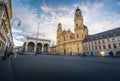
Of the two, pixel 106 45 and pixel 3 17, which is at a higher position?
pixel 3 17

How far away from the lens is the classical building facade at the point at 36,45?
74.1 m

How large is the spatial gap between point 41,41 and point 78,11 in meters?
45.5

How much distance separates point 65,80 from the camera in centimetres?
399

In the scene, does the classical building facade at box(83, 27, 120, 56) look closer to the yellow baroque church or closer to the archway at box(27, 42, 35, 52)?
the yellow baroque church

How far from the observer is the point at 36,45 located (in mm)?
79062

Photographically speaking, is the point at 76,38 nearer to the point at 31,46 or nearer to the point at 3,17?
the point at 31,46

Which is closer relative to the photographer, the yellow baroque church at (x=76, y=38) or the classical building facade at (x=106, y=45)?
the classical building facade at (x=106, y=45)

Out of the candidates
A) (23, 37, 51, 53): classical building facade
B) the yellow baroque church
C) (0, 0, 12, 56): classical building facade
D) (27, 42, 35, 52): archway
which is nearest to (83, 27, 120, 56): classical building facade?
the yellow baroque church

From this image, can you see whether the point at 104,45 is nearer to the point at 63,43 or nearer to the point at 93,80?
the point at 63,43

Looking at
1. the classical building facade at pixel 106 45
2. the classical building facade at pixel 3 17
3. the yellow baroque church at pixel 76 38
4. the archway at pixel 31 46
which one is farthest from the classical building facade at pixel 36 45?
the classical building facade at pixel 3 17

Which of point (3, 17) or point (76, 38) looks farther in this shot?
point (76, 38)

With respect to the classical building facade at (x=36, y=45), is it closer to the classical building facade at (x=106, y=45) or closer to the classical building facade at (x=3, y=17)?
the classical building facade at (x=106, y=45)

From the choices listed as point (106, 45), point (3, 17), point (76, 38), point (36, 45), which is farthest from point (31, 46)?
point (3, 17)

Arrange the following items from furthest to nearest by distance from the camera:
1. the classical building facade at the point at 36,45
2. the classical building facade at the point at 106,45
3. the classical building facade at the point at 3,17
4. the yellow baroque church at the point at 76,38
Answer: the classical building facade at the point at 36,45 → the yellow baroque church at the point at 76,38 → the classical building facade at the point at 106,45 → the classical building facade at the point at 3,17
